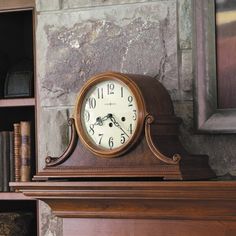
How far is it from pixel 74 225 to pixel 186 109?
490 mm

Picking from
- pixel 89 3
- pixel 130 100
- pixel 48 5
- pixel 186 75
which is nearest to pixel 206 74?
pixel 186 75

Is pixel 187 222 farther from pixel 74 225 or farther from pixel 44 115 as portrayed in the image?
pixel 44 115

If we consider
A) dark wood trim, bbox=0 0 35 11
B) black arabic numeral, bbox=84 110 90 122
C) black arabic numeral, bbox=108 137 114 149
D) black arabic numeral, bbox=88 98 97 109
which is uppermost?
dark wood trim, bbox=0 0 35 11

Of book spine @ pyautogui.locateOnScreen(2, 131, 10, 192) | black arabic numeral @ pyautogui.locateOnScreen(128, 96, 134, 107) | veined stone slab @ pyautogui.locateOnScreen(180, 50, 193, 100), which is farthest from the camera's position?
book spine @ pyautogui.locateOnScreen(2, 131, 10, 192)

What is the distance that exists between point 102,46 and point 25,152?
50 centimetres

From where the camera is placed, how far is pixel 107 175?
221 cm

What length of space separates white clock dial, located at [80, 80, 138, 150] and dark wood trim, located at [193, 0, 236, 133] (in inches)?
8.6

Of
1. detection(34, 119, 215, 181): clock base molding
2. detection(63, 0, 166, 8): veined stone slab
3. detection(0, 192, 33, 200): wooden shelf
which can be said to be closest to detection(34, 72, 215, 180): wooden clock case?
detection(34, 119, 215, 181): clock base molding

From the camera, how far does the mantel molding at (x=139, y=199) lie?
2.08 meters

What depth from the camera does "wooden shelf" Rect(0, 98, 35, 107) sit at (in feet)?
8.89

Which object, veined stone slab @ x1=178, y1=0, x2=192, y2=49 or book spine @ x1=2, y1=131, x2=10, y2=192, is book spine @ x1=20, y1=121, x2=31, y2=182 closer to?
book spine @ x1=2, y1=131, x2=10, y2=192

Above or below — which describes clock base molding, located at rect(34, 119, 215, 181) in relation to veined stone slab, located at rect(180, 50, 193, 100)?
below

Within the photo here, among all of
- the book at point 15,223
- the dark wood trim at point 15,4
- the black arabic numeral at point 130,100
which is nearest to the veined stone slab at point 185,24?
the black arabic numeral at point 130,100

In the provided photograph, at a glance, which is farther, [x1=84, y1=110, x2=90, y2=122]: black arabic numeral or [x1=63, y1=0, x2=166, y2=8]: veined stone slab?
A: [x1=63, y1=0, x2=166, y2=8]: veined stone slab
